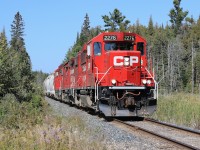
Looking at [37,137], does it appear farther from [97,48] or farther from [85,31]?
[85,31]

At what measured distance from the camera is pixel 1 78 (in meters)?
19.5

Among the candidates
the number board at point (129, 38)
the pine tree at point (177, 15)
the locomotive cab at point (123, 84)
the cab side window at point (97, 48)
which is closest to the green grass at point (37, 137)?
the locomotive cab at point (123, 84)

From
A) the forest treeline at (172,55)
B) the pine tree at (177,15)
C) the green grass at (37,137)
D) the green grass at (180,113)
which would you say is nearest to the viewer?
the green grass at (37,137)

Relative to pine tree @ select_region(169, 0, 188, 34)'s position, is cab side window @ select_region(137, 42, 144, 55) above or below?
below

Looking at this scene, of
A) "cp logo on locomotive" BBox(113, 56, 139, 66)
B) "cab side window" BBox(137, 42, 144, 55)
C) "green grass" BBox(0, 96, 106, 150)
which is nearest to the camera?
"green grass" BBox(0, 96, 106, 150)

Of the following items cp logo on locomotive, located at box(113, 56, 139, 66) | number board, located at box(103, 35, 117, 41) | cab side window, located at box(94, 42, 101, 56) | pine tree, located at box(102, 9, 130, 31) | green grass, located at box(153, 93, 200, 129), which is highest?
pine tree, located at box(102, 9, 130, 31)

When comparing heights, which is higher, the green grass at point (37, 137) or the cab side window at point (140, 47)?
the cab side window at point (140, 47)

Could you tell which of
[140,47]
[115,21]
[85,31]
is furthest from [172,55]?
[140,47]

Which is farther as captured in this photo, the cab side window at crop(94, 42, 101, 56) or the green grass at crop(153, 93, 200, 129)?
the cab side window at crop(94, 42, 101, 56)

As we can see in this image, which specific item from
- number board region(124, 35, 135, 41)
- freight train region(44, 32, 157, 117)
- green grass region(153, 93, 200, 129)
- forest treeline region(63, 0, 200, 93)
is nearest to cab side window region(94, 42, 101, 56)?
freight train region(44, 32, 157, 117)

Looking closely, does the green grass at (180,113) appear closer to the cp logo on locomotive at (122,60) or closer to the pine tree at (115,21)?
the cp logo on locomotive at (122,60)

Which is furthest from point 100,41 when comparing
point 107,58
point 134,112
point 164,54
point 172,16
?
point 172,16

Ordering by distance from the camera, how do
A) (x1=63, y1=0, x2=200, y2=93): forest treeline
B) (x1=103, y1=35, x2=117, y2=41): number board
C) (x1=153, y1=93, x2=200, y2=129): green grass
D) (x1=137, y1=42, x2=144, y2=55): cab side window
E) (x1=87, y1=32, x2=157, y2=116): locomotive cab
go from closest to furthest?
(x1=153, y1=93, x2=200, y2=129): green grass < (x1=87, y1=32, x2=157, y2=116): locomotive cab < (x1=103, y1=35, x2=117, y2=41): number board < (x1=137, y1=42, x2=144, y2=55): cab side window < (x1=63, y1=0, x2=200, y2=93): forest treeline

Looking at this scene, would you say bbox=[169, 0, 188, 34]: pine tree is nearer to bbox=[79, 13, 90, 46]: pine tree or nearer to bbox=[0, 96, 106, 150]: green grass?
bbox=[79, 13, 90, 46]: pine tree
